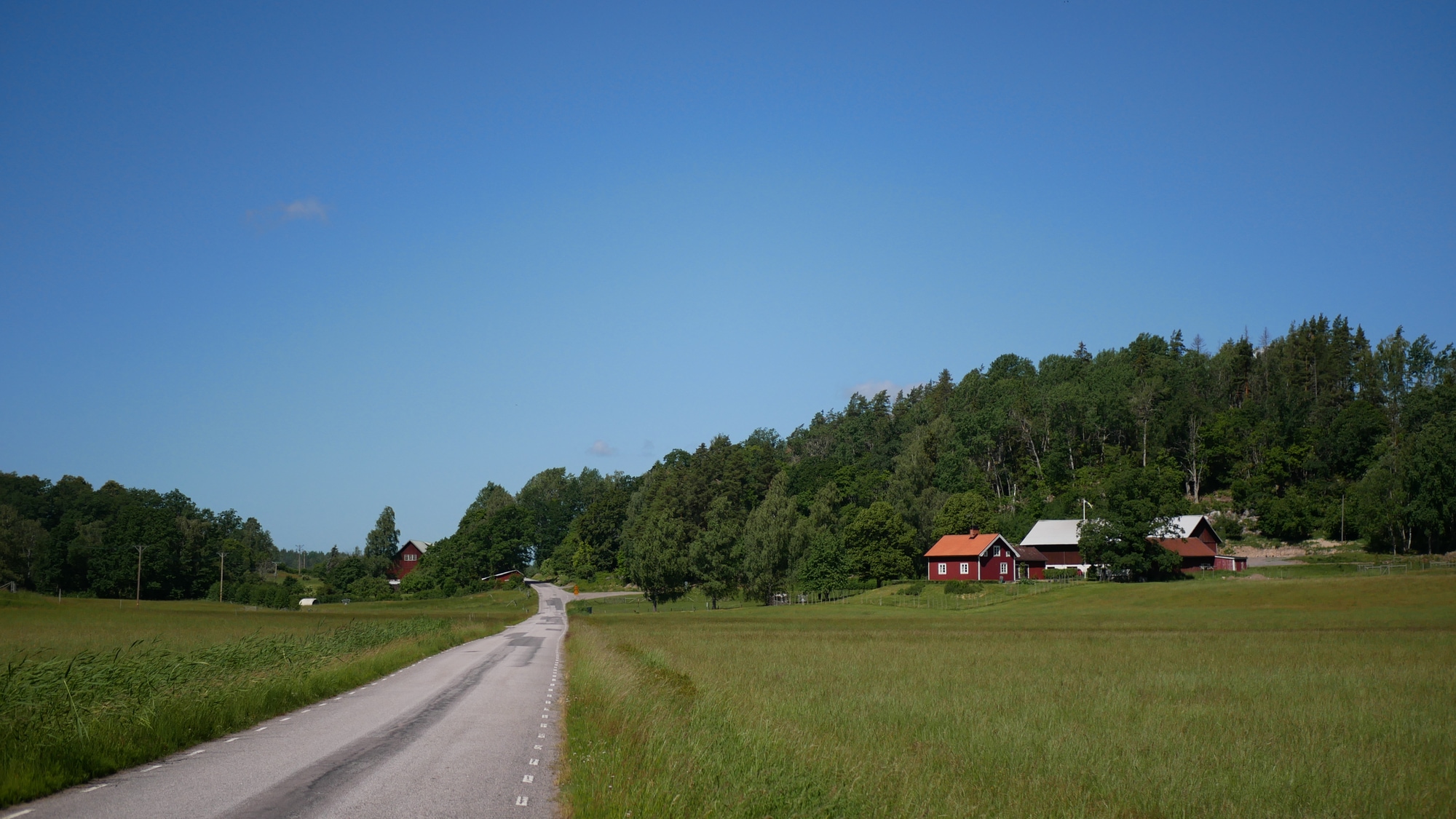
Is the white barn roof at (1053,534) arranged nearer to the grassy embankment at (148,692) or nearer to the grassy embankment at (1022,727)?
the grassy embankment at (1022,727)

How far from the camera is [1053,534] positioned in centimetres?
11038

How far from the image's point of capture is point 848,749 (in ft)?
49.3

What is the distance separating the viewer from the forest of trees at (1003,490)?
102500 mm

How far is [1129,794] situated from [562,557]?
185m

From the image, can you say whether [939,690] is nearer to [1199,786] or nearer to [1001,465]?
[1199,786]

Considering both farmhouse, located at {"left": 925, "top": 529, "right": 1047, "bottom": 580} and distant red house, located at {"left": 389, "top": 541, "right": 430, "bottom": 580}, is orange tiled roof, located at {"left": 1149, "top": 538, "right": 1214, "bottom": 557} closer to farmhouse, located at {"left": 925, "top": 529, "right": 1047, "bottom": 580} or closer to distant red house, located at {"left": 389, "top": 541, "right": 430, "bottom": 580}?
farmhouse, located at {"left": 925, "top": 529, "right": 1047, "bottom": 580}

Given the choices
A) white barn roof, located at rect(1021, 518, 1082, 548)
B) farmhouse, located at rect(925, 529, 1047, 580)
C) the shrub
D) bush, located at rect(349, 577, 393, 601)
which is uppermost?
white barn roof, located at rect(1021, 518, 1082, 548)

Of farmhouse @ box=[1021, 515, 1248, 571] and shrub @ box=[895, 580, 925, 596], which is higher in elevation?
farmhouse @ box=[1021, 515, 1248, 571]

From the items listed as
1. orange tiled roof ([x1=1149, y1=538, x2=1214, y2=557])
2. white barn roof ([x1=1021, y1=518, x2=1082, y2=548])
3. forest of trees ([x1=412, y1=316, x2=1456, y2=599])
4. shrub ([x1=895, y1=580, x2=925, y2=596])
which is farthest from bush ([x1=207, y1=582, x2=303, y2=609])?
orange tiled roof ([x1=1149, y1=538, x2=1214, y2=557])

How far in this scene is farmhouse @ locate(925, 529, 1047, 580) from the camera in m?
104

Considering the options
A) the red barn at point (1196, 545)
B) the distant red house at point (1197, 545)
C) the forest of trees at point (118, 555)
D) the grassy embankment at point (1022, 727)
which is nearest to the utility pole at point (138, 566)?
the forest of trees at point (118, 555)

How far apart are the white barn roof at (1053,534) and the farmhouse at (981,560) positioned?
141 cm

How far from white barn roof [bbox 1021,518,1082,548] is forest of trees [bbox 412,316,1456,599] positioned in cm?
656

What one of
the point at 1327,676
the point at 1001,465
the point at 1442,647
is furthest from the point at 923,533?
the point at 1327,676
